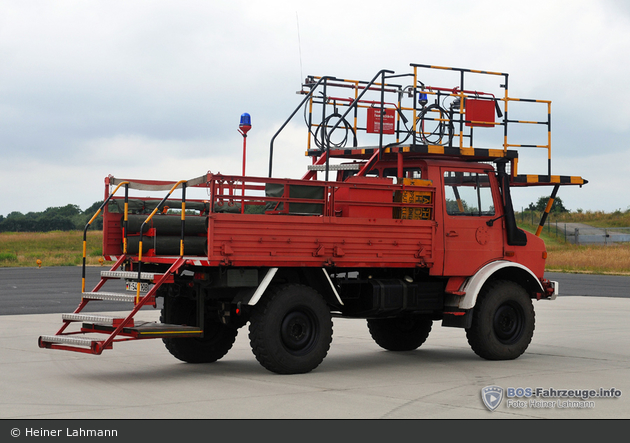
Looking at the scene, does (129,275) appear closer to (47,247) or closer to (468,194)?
(468,194)

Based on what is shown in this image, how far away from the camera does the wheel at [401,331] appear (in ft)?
41.5

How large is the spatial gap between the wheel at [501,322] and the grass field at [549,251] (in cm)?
3044

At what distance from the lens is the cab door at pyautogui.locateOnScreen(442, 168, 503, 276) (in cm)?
1127

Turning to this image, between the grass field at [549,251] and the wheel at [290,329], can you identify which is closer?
the wheel at [290,329]

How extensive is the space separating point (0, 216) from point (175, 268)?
109069 mm

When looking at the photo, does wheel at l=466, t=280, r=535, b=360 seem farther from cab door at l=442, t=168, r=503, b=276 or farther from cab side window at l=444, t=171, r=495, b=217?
cab side window at l=444, t=171, r=495, b=217

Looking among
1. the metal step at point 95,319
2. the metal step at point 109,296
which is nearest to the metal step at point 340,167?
the metal step at point 109,296

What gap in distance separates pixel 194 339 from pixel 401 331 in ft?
11.1

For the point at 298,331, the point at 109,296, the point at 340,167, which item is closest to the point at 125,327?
the point at 109,296

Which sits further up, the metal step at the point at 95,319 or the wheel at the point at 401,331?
the metal step at the point at 95,319

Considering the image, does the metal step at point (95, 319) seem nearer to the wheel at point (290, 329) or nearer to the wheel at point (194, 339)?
the wheel at point (194, 339)

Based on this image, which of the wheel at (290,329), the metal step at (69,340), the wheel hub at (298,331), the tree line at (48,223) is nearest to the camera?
the metal step at (69,340)

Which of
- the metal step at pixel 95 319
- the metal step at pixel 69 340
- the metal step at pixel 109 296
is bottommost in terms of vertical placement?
the metal step at pixel 69 340
